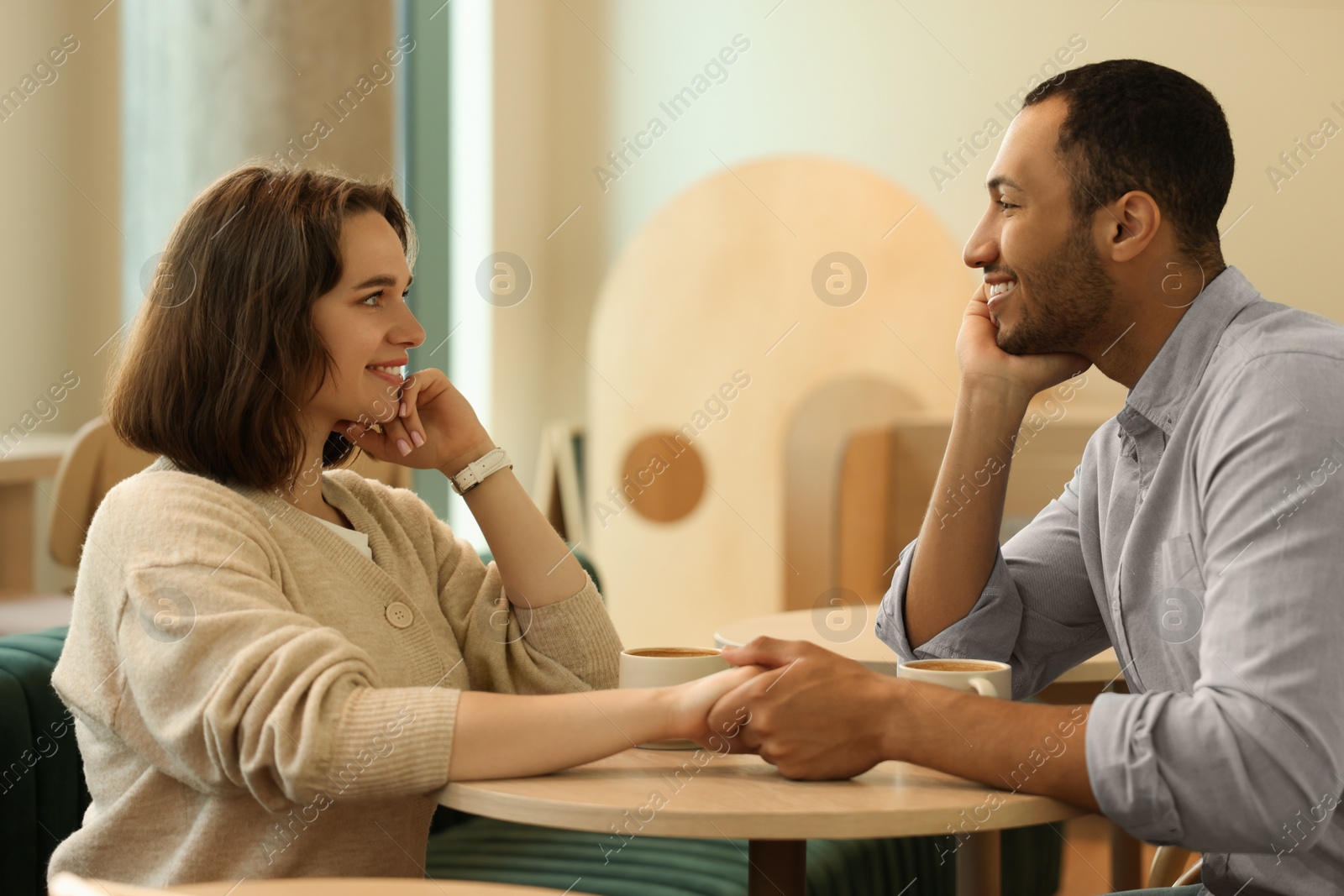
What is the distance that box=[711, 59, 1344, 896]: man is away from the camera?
1117 millimetres

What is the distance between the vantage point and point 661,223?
3791mm

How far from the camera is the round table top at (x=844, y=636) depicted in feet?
6.63

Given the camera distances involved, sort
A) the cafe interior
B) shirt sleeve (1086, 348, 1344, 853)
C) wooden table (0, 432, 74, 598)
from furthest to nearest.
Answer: the cafe interior
wooden table (0, 432, 74, 598)
shirt sleeve (1086, 348, 1344, 853)

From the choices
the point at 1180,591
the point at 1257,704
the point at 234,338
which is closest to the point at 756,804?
the point at 1257,704

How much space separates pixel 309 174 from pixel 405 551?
0.47 m

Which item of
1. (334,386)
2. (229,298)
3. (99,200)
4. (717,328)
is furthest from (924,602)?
(99,200)

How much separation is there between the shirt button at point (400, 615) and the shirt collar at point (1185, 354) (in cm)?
84

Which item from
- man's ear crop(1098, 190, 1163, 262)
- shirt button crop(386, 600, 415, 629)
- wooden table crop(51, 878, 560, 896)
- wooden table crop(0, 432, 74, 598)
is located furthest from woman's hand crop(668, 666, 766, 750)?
wooden table crop(0, 432, 74, 598)

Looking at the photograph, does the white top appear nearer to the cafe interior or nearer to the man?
the man

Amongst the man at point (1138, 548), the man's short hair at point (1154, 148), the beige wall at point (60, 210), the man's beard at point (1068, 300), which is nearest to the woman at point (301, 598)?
the man at point (1138, 548)

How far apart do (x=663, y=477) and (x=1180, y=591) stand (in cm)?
253

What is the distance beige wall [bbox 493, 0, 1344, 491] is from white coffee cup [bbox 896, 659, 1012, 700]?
227 centimetres

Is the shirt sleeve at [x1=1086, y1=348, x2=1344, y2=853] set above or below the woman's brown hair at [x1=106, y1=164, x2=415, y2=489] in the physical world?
below

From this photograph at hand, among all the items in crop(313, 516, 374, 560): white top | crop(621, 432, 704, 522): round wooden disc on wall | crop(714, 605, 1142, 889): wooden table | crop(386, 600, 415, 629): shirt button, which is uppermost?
crop(313, 516, 374, 560): white top
